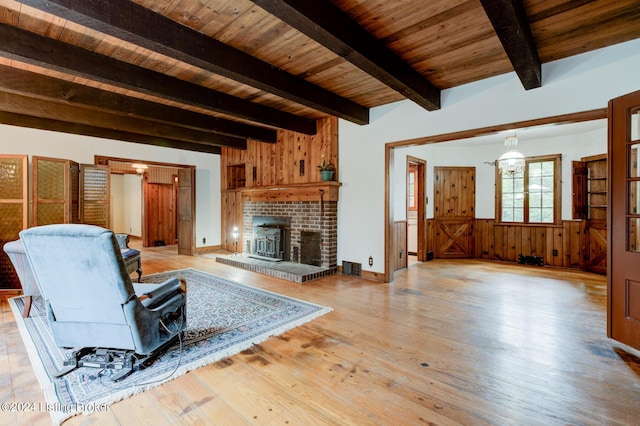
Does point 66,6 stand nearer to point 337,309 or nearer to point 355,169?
point 337,309

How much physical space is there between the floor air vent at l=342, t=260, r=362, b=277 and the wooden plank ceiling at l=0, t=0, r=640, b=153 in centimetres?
243

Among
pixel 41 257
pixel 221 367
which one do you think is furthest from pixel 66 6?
pixel 221 367

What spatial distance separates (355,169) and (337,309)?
95.9 inches

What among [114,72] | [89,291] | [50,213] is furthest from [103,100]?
[89,291]

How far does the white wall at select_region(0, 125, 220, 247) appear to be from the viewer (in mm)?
5047

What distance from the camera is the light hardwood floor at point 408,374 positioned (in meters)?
1.74

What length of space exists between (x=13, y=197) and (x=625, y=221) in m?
7.02

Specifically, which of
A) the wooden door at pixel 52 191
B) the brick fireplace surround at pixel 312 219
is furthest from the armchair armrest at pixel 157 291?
the wooden door at pixel 52 191

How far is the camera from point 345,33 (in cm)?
241

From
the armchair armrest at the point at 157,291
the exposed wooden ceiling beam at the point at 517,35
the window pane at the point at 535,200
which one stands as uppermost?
the exposed wooden ceiling beam at the point at 517,35

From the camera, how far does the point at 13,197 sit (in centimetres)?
424

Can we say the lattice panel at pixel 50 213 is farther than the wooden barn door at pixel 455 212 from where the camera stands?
No

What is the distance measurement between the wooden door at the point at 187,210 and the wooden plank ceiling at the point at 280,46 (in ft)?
9.93

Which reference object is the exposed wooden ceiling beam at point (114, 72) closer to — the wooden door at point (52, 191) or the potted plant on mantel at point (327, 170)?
the potted plant on mantel at point (327, 170)
